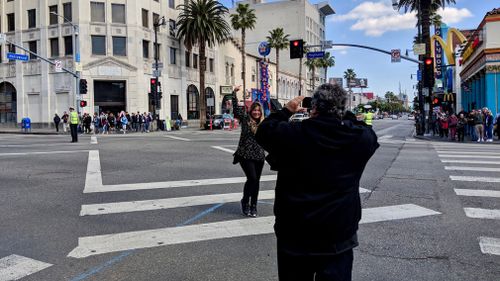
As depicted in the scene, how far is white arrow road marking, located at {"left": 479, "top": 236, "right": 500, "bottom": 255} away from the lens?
16.8 ft

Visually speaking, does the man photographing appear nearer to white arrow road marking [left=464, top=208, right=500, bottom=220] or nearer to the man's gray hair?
the man's gray hair

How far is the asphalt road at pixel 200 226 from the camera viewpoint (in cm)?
455

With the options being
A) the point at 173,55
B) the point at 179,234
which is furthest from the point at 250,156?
the point at 173,55

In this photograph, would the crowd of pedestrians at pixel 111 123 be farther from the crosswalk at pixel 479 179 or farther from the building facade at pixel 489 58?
the crosswalk at pixel 479 179

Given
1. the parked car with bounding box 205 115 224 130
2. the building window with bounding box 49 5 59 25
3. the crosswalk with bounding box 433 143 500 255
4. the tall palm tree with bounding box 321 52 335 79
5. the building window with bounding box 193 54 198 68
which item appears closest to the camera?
the crosswalk with bounding box 433 143 500 255

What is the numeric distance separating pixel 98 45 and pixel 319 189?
42.4 metres

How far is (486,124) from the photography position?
859 inches

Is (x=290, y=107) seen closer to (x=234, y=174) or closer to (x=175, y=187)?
(x=175, y=187)

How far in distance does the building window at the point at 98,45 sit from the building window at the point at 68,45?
2.20 meters

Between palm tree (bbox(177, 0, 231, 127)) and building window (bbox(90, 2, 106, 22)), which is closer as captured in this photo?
building window (bbox(90, 2, 106, 22))

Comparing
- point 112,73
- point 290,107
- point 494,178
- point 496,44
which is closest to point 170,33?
point 112,73

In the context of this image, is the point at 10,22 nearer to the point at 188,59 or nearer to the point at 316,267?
the point at 188,59

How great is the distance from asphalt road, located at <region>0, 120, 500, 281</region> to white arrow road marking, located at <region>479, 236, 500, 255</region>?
13mm

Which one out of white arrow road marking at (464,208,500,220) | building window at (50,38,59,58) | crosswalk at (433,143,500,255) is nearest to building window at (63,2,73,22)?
building window at (50,38,59,58)
